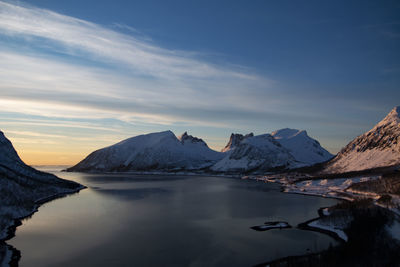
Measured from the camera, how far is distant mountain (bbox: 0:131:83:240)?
58.7m

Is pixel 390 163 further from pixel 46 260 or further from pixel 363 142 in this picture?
pixel 46 260

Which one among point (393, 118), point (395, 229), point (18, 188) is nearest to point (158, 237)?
point (395, 229)

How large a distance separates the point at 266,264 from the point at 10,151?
316ft

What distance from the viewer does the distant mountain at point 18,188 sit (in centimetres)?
5872

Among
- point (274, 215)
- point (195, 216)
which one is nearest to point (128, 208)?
point (195, 216)

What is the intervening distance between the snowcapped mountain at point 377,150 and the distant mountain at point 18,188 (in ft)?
484

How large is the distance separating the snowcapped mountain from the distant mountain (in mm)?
147574

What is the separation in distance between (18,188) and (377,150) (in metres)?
177

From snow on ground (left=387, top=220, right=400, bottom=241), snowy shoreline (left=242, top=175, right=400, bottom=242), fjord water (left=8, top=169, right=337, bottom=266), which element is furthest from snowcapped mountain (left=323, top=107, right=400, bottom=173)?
snow on ground (left=387, top=220, right=400, bottom=241)

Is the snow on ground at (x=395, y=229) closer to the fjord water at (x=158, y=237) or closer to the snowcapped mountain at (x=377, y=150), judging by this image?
the fjord water at (x=158, y=237)

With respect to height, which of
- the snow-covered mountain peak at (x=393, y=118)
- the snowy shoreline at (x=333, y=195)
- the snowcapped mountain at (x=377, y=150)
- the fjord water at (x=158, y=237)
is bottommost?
the fjord water at (x=158, y=237)

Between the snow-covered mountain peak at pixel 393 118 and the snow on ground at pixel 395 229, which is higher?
the snow-covered mountain peak at pixel 393 118

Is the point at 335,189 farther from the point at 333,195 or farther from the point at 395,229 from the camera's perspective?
the point at 395,229

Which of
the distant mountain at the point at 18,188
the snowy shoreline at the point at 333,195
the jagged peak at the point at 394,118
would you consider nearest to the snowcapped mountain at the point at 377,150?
the jagged peak at the point at 394,118
